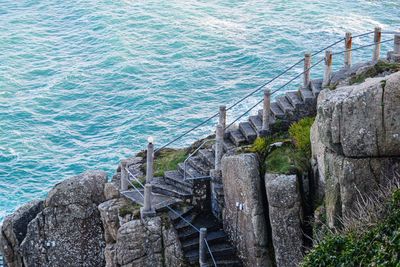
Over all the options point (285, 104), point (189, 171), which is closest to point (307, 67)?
point (285, 104)

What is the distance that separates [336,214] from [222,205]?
16.7 feet

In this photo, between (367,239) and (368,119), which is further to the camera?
(368,119)

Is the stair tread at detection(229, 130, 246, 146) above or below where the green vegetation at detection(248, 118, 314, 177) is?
below

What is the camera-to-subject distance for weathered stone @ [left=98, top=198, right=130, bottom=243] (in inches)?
974

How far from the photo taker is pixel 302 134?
77.7 feet

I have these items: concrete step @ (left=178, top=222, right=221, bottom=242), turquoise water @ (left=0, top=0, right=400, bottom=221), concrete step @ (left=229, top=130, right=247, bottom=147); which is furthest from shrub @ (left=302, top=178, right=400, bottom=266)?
turquoise water @ (left=0, top=0, right=400, bottom=221)

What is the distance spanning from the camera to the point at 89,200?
89.1 feet

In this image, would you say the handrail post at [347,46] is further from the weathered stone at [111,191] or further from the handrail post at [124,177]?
the weathered stone at [111,191]

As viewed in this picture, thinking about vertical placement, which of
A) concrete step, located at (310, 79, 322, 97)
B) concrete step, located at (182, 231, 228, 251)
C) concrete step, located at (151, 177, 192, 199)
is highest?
concrete step, located at (310, 79, 322, 97)

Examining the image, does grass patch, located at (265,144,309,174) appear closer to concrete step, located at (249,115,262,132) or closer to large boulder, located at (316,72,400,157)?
concrete step, located at (249,115,262,132)

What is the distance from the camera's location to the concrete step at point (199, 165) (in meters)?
25.1

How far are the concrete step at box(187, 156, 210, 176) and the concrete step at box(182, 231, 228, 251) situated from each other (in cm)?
212

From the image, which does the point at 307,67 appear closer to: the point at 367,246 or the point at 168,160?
the point at 168,160

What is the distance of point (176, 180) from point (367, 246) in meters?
9.64
